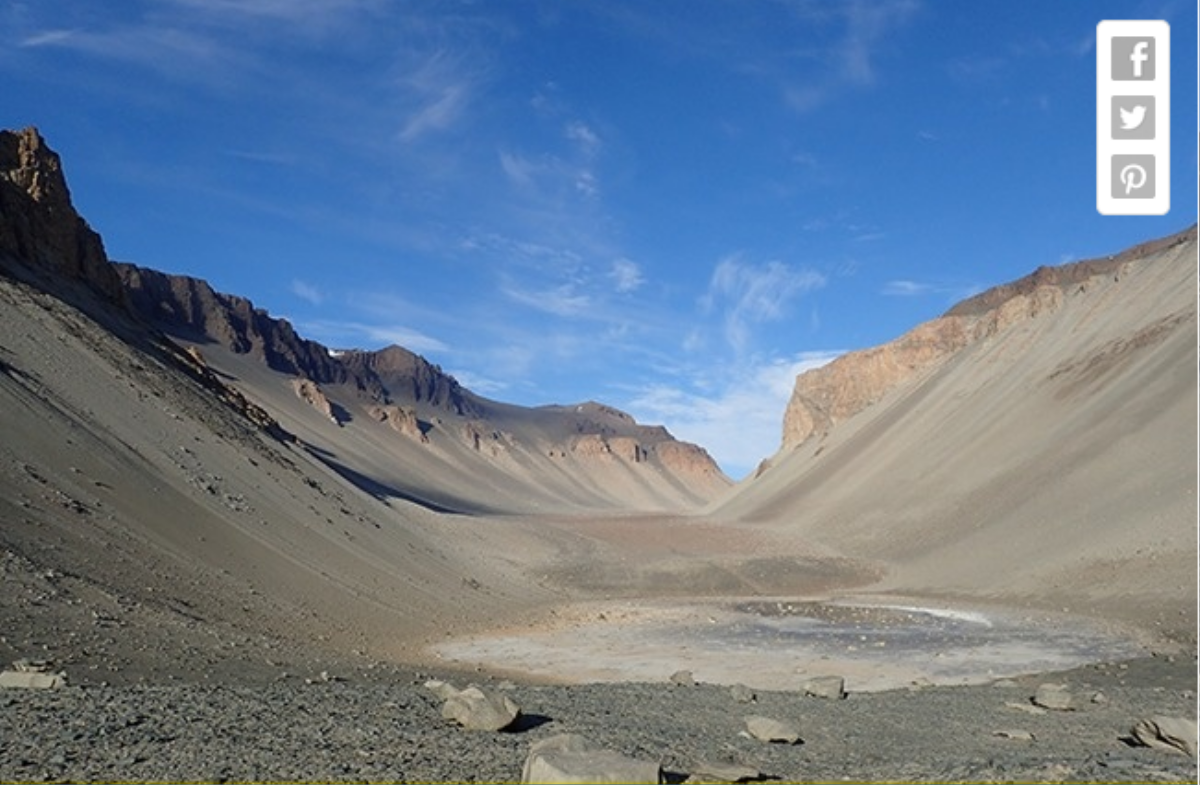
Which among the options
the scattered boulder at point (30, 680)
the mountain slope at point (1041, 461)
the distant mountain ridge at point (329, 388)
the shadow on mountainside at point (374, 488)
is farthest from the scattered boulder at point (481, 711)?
the shadow on mountainside at point (374, 488)

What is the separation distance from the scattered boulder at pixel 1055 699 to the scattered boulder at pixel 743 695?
480 centimetres

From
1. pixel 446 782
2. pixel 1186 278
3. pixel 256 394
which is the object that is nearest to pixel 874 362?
pixel 1186 278

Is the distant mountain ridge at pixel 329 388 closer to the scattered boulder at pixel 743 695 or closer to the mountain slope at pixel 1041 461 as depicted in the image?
the scattered boulder at pixel 743 695

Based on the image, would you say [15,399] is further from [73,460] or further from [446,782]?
[446,782]

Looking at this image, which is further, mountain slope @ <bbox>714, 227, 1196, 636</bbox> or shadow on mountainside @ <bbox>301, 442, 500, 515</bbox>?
shadow on mountainside @ <bbox>301, 442, 500, 515</bbox>

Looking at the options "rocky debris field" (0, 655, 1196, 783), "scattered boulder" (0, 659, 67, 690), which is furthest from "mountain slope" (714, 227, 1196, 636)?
"scattered boulder" (0, 659, 67, 690)

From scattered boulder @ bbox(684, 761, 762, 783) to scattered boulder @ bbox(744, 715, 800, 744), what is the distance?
320cm

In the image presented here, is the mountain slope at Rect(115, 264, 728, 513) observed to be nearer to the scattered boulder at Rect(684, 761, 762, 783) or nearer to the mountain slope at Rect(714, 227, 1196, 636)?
the mountain slope at Rect(714, 227, 1196, 636)

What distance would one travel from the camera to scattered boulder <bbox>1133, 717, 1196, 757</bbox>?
33.6 ft

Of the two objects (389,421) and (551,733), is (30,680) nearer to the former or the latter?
(551,733)

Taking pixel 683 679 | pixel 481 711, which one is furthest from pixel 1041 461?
pixel 481 711

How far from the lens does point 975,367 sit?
75.9 metres

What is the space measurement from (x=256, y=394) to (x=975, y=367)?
265 ft

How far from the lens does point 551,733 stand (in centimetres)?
1019
